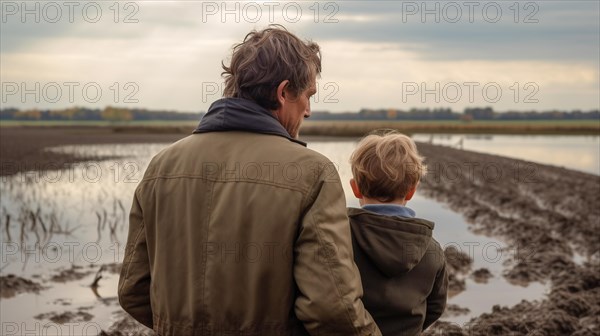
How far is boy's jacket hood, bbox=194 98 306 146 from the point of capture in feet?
7.18

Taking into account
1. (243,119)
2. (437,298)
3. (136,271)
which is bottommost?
(437,298)

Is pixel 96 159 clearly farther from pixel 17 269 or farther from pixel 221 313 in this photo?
pixel 221 313

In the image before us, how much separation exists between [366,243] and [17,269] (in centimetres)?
670

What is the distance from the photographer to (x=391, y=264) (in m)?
2.46

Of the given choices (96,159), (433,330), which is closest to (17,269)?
(433,330)

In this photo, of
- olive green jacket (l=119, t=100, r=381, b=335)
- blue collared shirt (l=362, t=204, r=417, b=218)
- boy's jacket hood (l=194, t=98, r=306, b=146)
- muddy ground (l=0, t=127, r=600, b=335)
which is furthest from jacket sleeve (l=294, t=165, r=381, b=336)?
muddy ground (l=0, t=127, r=600, b=335)

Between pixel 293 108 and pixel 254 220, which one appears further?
pixel 293 108

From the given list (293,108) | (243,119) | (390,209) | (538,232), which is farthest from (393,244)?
(538,232)

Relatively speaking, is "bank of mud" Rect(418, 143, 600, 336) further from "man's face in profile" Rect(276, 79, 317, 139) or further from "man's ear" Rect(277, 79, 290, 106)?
"man's ear" Rect(277, 79, 290, 106)

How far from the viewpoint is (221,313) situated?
7.05 feet

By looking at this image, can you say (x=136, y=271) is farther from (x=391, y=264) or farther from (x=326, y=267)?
(x=391, y=264)

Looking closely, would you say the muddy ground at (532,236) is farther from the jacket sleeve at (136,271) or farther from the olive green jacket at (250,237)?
the olive green jacket at (250,237)

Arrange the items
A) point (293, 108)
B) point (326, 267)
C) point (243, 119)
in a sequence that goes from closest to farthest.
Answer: point (326, 267)
point (243, 119)
point (293, 108)

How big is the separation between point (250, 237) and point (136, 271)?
518 millimetres
